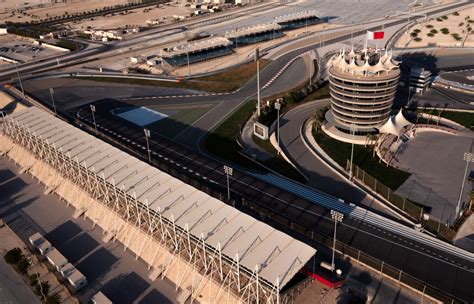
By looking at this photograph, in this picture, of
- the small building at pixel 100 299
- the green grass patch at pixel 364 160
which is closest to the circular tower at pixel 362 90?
the green grass patch at pixel 364 160

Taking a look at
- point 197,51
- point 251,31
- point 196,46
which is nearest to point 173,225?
point 197,51

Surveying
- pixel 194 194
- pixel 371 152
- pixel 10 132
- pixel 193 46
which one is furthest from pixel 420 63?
pixel 10 132

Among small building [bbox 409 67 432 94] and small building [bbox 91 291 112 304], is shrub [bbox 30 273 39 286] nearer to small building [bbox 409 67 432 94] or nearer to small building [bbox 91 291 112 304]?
small building [bbox 91 291 112 304]

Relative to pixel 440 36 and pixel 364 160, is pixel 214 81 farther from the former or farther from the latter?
pixel 440 36

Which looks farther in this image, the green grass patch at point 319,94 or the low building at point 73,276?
the green grass patch at point 319,94

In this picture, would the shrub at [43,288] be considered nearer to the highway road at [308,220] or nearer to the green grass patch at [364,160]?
the highway road at [308,220]

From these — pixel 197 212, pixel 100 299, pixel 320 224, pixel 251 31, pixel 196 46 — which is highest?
pixel 251 31

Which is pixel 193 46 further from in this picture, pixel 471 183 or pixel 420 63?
pixel 471 183
